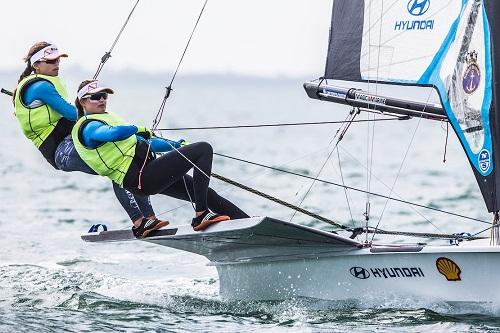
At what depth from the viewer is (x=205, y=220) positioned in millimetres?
6621

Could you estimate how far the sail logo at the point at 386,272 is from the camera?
6.52m

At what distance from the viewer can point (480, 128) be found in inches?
255

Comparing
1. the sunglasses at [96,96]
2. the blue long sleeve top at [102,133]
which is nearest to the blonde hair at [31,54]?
the sunglasses at [96,96]

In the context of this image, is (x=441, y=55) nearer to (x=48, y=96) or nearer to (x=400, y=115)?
(x=400, y=115)

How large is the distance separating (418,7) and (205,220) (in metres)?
1.86

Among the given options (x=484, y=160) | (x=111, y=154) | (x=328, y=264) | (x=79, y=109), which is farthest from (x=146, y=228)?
(x=484, y=160)

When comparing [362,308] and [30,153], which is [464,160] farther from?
[362,308]

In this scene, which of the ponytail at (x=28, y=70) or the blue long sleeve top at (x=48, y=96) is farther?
the ponytail at (x=28, y=70)

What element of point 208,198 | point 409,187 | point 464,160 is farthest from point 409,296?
point 464,160

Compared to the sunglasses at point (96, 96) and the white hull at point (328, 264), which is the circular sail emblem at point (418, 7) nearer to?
the white hull at point (328, 264)

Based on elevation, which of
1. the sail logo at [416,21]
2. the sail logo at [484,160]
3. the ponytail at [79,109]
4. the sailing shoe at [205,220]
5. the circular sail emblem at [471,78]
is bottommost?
the sailing shoe at [205,220]

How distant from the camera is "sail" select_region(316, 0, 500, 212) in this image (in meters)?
6.47

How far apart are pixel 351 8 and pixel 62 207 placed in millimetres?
7490

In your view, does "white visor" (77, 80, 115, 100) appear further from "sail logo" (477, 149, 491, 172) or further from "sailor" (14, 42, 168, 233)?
"sail logo" (477, 149, 491, 172)
